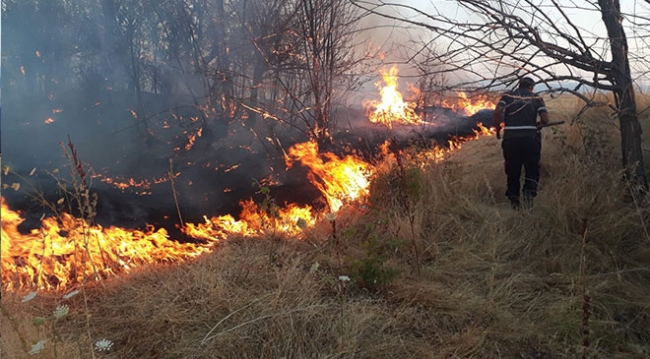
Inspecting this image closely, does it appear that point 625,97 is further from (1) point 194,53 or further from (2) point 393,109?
(1) point 194,53

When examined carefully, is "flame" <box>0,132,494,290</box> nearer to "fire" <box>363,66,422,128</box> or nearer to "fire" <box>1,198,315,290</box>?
"fire" <box>1,198,315,290</box>

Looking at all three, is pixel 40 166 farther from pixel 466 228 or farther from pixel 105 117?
pixel 466 228

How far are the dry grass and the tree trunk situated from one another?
30cm

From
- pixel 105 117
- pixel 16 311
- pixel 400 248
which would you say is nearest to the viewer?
pixel 16 311

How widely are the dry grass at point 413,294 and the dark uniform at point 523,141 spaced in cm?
28

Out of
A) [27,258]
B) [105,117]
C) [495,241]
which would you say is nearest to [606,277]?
[495,241]

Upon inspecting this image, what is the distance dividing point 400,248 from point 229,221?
2.74 m

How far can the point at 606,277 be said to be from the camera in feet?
10.4

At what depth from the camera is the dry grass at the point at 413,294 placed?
2.40 meters

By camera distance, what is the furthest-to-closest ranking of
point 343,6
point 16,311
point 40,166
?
point 40,166
point 343,6
point 16,311

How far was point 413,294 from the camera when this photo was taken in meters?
2.96

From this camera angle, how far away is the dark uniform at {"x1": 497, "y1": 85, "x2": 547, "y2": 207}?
4777 millimetres

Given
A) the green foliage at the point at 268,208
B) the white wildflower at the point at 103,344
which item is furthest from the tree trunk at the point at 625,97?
the white wildflower at the point at 103,344

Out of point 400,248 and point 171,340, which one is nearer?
point 171,340
